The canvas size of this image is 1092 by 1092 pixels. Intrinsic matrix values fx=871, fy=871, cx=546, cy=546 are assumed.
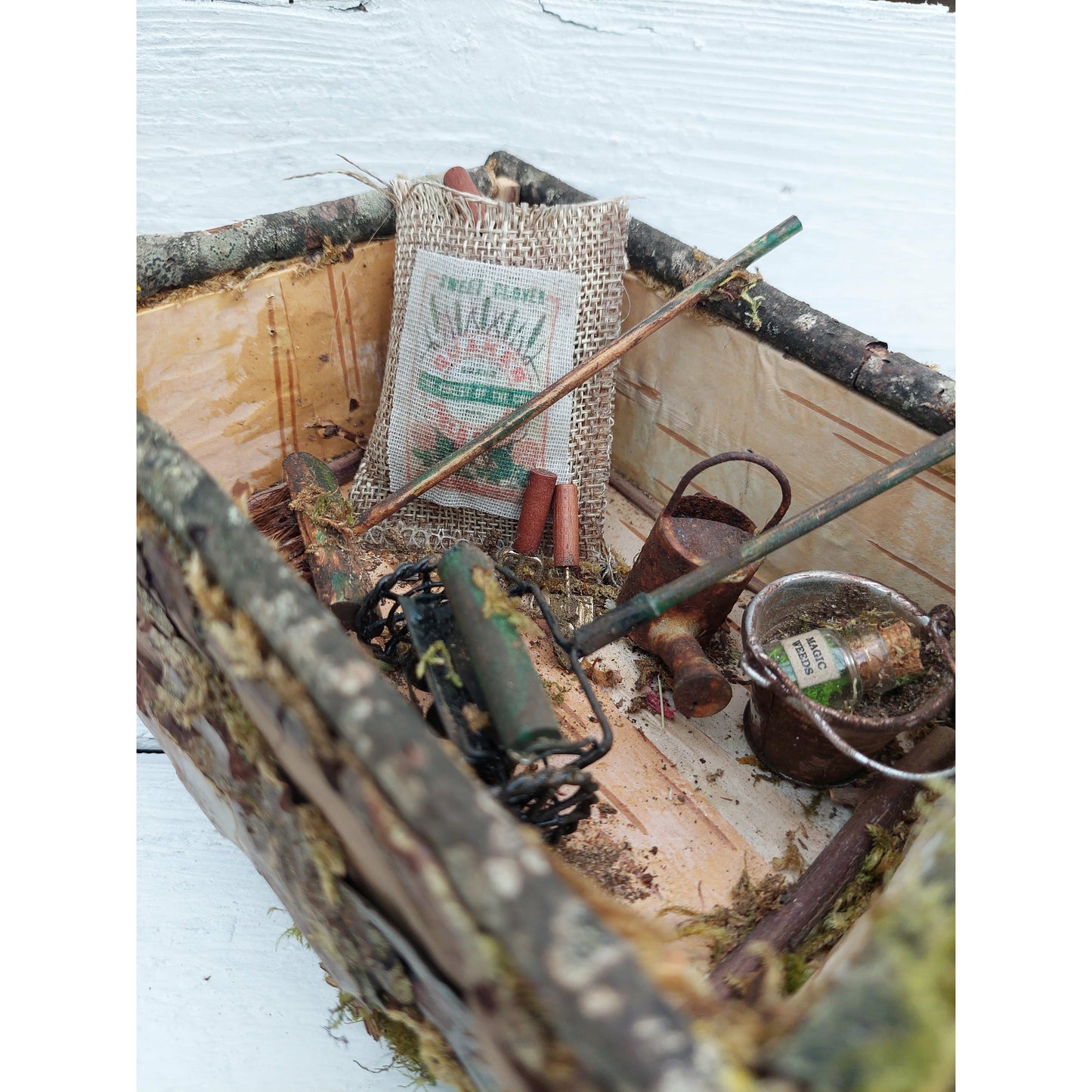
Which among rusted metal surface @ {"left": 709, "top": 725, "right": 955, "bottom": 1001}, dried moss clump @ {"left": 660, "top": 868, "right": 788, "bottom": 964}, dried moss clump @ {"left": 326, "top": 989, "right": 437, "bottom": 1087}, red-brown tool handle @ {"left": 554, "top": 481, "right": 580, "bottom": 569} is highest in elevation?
red-brown tool handle @ {"left": 554, "top": 481, "right": 580, "bottom": 569}

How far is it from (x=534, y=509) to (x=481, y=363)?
31 centimetres

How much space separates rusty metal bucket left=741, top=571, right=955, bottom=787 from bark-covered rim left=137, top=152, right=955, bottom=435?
0.30 m

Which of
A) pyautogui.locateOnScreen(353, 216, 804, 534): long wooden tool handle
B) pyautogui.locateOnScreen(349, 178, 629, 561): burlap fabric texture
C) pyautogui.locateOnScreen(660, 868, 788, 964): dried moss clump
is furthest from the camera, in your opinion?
pyautogui.locateOnScreen(349, 178, 629, 561): burlap fabric texture

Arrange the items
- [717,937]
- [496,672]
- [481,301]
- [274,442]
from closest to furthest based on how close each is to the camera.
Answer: [496,672] → [717,937] → [481,301] → [274,442]

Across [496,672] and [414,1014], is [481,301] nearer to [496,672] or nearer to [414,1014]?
[496,672]

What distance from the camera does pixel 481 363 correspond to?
68.7 inches

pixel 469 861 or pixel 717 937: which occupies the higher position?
pixel 469 861

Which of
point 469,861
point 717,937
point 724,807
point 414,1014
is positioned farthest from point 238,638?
point 724,807

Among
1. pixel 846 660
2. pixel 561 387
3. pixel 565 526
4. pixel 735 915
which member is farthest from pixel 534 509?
pixel 735 915

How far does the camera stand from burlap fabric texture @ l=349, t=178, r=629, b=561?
1.75m

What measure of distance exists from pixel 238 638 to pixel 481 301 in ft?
3.66

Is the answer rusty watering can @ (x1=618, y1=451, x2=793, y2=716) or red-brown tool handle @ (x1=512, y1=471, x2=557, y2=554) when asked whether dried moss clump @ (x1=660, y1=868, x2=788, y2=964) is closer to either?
rusty watering can @ (x1=618, y1=451, x2=793, y2=716)

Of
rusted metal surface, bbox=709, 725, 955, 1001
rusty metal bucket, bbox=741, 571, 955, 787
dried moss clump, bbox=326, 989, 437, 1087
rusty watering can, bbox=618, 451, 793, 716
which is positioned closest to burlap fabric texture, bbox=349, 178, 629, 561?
rusty watering can, bbox=618, 451, 793, 716

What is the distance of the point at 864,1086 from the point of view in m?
0.51
